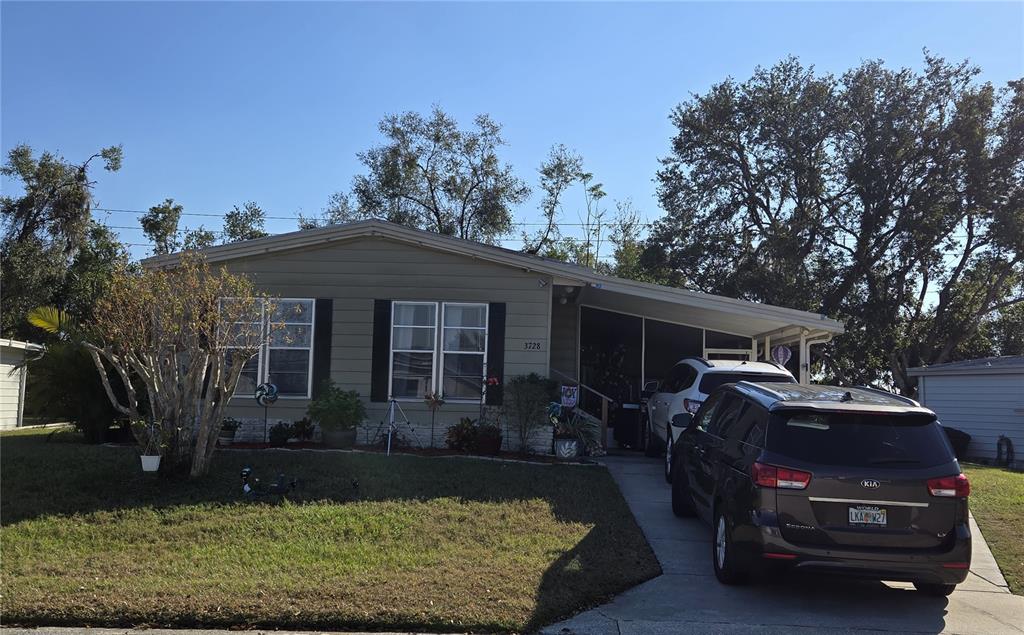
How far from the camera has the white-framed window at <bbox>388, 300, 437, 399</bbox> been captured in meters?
13.2

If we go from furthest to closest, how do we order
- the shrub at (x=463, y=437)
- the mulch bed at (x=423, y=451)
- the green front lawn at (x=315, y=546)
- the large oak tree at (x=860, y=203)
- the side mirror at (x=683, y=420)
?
1. the large oak tree at (x=860, y=203)
2. the shrub at (x=463, y=437)
3. the mulch bed at (x=423, y=451)
4. the side mirror at (x=683, y=420)
5. the green front lawn at (x=315, y=546)

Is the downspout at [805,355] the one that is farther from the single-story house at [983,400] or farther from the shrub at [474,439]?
the single-story house at [983,400]

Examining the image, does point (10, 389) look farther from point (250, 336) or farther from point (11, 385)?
point (250, 336)

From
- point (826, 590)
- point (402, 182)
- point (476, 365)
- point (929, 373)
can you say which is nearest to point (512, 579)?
point (826, 590)

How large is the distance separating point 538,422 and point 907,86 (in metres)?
24.6

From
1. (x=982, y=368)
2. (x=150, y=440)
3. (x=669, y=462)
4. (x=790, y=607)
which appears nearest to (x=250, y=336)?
(x=150, y=440)

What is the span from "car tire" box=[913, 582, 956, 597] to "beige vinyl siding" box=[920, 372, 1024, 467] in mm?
15515

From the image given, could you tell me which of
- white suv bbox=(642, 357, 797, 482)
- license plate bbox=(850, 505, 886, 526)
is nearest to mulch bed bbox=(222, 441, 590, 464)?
white suv bbox=(642, 357, 797, 482)

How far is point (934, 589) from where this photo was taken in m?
6.57

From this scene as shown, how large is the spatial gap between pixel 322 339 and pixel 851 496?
9160 mm

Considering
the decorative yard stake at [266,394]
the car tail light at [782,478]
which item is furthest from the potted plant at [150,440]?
the car tail light at [782,478]

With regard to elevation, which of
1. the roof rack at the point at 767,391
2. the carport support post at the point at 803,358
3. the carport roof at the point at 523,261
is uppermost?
the carport roof at the point at 523,261

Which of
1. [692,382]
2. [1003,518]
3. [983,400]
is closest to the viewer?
[1003,518]

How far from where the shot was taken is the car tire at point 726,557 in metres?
6.45
